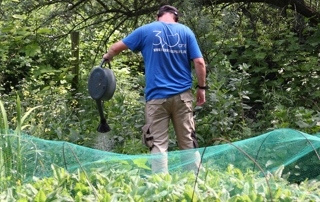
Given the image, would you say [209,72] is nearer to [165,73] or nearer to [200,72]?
[200,72]

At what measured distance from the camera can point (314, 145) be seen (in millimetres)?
3723

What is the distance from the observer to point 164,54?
447 centimetres

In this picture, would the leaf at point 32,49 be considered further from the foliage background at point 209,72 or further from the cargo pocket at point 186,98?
the cargo pocket at point 186,98

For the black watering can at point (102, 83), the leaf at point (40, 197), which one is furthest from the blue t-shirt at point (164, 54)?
the leaf at point (40, 197)

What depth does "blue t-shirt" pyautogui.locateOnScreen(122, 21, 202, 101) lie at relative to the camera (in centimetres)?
446

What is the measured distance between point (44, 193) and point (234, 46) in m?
4.39

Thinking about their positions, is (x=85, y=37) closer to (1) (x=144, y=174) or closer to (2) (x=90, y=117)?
(2) (x=90, y=117)

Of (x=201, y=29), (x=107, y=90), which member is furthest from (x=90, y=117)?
(x=107, y=90)

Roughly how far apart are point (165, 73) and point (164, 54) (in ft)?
0.48

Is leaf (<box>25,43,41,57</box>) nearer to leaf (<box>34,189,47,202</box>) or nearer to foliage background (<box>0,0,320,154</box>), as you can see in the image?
foliage background (<box>0,0,320,154</box>)

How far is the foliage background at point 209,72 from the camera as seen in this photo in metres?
5.84

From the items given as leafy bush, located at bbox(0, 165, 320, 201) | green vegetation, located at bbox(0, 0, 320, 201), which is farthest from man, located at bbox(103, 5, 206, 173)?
leafy bush, located at bbox(0, 165, 320, 201)

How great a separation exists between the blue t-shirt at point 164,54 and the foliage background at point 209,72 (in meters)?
1.18

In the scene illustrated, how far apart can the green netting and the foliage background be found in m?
1.51
